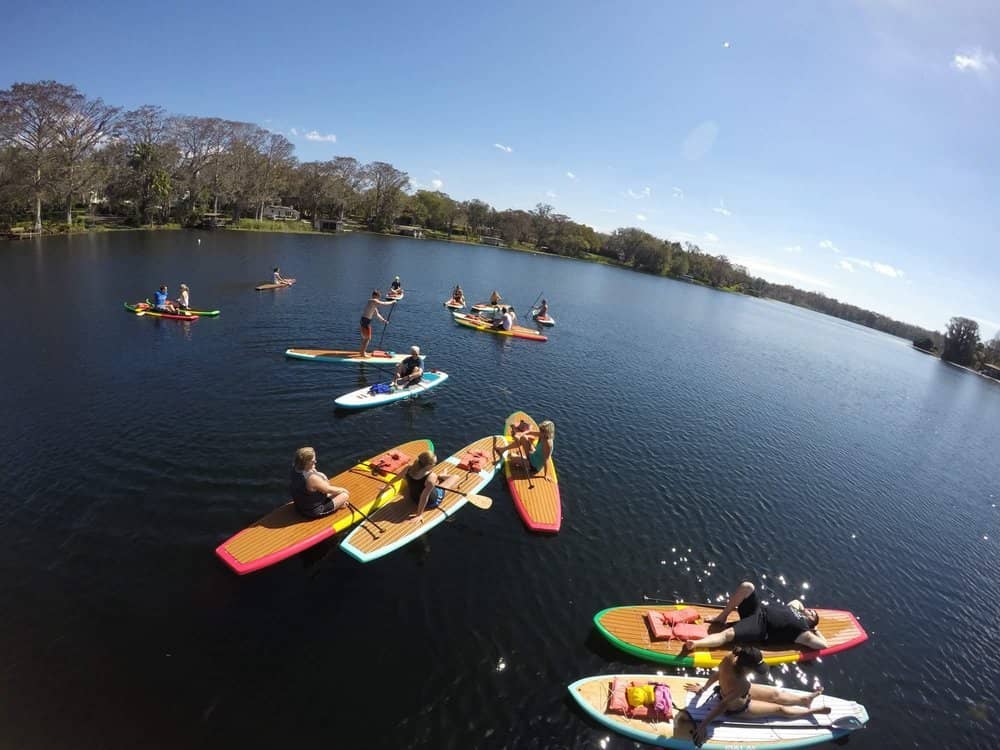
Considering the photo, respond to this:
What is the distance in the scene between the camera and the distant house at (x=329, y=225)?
347ft

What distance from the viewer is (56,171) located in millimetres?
54594

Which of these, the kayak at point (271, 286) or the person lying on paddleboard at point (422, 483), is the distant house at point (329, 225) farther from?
the person lying on paddleboard at point (422, 483)

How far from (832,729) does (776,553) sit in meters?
6.67

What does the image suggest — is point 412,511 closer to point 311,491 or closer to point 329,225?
point 311,491

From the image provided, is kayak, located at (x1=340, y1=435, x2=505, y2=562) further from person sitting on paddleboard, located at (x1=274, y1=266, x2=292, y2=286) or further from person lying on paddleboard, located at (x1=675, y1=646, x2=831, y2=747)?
person sitting on paddleboard, located at (x1=274, y1=266, x2=292, y2=286)

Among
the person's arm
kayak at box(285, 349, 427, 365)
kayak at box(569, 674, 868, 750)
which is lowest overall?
kayak at box(569, 674, 868, 750)

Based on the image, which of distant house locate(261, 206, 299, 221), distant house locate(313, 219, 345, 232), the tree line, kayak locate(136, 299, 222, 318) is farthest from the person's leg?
distant house locate(261, 206, 299, 221)

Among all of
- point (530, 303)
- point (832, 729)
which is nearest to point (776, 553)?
point (832, 729)

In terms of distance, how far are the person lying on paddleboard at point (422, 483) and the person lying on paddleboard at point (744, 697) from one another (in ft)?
23.9

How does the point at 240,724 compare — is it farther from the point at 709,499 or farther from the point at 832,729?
the point at 709,499

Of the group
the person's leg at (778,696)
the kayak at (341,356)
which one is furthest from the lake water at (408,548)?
the person's leg at (778,696)

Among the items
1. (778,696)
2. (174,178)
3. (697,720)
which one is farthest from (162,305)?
(174,178)

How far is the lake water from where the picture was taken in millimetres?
8172

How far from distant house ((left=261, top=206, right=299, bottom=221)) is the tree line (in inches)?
54.1
